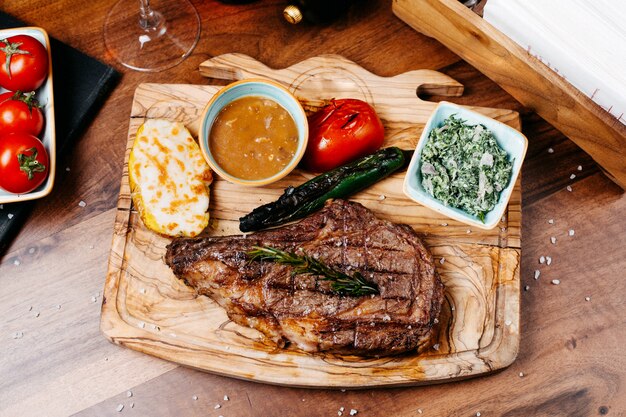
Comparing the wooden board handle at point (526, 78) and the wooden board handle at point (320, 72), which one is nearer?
the wooden board handle at point (526, 78)

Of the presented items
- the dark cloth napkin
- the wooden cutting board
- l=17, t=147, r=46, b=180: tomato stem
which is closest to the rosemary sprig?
the wooden cutting board

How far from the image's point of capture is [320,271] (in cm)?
359

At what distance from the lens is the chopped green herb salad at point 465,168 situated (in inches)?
147

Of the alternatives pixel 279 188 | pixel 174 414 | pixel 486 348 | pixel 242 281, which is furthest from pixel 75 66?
pixel 486 348

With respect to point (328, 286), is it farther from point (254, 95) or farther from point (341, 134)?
point (254, 95)

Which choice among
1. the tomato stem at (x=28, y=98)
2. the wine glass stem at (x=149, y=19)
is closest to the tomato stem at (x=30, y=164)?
the tomato stem at (x=28, y=98)

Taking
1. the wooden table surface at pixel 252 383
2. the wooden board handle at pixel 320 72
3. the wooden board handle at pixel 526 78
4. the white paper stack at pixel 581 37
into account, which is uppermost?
the white paper stack at pixel 581 37

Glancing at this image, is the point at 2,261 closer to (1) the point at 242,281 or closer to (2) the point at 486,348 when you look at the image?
(1) the point at 242,281

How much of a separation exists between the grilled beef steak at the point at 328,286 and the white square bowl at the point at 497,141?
0.82 ft

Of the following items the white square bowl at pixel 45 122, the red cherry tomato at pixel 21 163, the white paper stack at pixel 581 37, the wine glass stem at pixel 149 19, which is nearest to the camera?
the white paper stack at pixel 581 37

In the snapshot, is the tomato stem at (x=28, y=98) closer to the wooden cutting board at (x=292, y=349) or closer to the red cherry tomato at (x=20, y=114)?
the red cherry tomato at (x=20, y=114)

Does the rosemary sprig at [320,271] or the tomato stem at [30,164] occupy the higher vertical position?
the rosemary sprig at [320,271]

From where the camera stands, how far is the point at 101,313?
3.86 meters

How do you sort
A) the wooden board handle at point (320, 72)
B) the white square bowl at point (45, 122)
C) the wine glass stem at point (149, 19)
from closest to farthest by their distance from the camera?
the white square bowl at point (45, 122) → the wooden board handle at point (320, 72) → the wine glass stem at point (149, 19)
